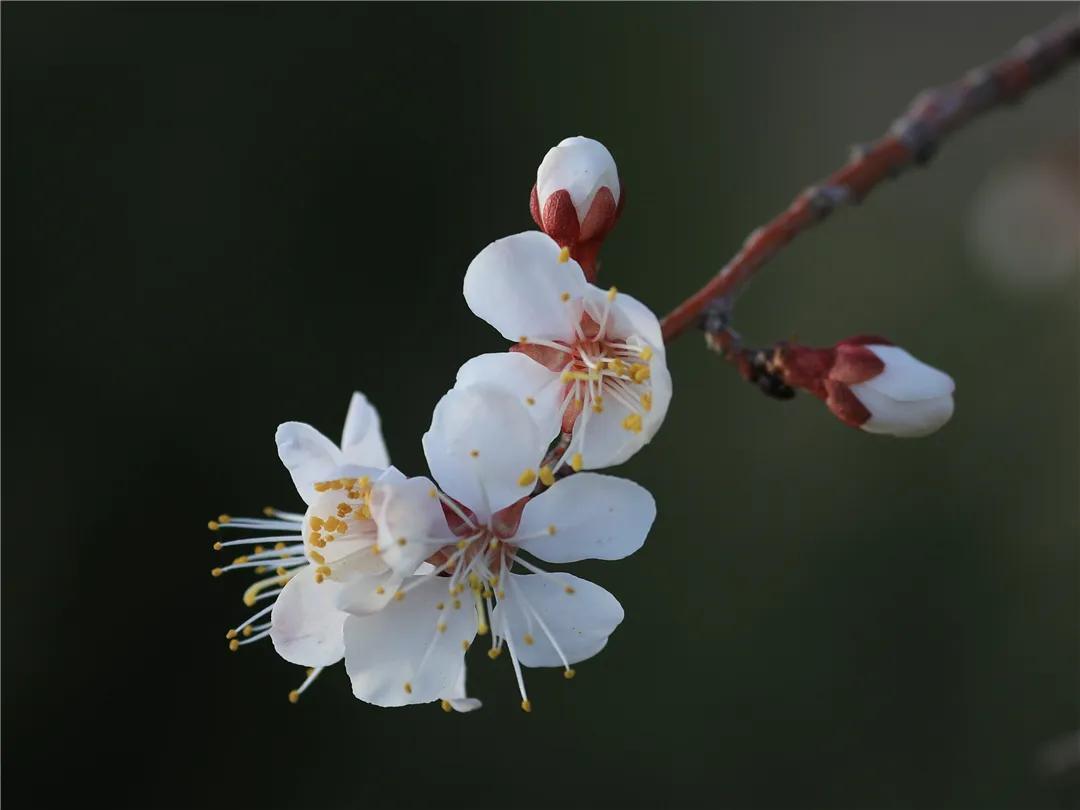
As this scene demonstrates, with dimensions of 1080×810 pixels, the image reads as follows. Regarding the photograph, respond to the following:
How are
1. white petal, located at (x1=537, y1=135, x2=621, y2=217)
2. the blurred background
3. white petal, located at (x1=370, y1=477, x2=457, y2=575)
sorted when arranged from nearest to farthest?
white petal, located at (x1=370, y1=477, x2=457, y2=575), white petal, located at (x1=537, y1=135, x2=621, y2=217), the blurred background

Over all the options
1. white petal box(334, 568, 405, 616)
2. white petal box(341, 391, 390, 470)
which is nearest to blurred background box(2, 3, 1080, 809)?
white petal box(341, 391, 390, 470)

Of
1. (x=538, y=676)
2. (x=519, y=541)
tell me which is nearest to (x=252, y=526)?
(x=519, y=541)

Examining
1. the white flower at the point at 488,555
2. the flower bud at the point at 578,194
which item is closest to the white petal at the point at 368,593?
Answer: the white flower at the point at 488,555

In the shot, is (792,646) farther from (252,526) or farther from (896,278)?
(252,526)

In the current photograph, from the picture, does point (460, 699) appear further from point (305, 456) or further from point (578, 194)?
point (578, 194)

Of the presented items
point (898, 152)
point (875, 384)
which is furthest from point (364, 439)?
point (898, 152)

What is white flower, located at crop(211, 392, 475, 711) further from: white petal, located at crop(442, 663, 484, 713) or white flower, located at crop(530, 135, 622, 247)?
white flower, located at crop(530, 135, 622, 247)
